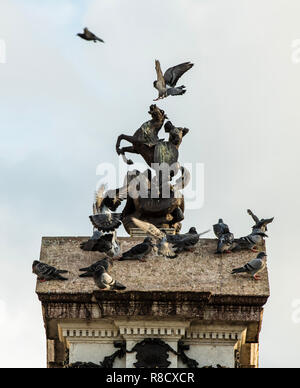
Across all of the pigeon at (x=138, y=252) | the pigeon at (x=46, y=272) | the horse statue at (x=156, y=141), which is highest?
the horse statue at (x=156, y=141)

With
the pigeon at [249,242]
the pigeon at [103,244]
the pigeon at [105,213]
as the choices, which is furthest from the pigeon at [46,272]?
the pigeon at [249,242]

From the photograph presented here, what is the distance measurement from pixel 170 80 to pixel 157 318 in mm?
8123

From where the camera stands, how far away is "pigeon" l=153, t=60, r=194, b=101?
251ft

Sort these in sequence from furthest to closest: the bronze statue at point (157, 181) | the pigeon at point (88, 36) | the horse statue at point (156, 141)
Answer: the horse statue at point (156, 141) < the bronze statue at point (157, 181) < the pigeon at point (88, 36)

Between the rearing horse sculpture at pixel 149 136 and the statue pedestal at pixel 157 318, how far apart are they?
16.8ft

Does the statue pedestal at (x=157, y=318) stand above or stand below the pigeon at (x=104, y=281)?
below

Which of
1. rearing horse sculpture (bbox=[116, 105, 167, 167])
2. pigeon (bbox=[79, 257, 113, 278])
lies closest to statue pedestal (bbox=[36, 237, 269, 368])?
pigeon (bbox=[79, 257, 113, 278])

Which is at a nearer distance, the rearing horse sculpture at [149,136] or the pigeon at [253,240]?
the pigeon at [253,240]

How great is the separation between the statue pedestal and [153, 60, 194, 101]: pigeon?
624cm

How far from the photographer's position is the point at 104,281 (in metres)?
71.1

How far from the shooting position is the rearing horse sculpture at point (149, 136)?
251 feet

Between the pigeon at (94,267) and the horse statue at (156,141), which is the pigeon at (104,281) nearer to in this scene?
the pigeon at (94,267)

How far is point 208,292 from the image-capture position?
7112cm
